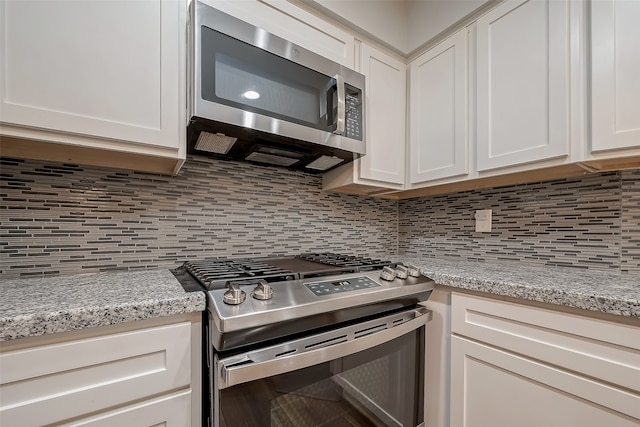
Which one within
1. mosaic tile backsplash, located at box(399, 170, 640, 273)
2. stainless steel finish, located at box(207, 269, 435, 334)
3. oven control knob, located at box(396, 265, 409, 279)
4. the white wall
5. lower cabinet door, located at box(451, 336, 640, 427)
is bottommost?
lower cabinet door, located at box(451, 336, 640, 427)

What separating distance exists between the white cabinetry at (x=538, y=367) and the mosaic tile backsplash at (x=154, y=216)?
85cm

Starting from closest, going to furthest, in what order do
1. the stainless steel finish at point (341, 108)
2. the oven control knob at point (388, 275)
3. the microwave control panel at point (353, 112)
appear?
the oven control knob at point (388, 275) < the stainless steel finish at point (341, 108) < the microwave control panel at point (353, 112)

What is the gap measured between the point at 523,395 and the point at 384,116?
1275 mm

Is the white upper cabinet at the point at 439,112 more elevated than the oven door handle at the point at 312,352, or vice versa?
the white upper cabinet at the point at 439,112

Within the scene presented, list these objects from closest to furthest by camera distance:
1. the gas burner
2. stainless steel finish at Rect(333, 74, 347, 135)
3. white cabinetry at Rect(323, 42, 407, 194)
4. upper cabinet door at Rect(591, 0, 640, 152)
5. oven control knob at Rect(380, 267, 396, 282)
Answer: the gas burner
upper cabinet door at Rect(591, 0, 640, 152)
oven control knob at Rect(380, 267, 396, 282)
stainless steel finish at Rect(333, 74, 347, 135)
white cabinetry at Rect(323, 42, 407, 194)

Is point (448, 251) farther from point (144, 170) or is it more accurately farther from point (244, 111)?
point (144, 170)

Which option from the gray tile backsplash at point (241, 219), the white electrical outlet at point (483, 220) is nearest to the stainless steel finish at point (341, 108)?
the gray tile backsplash at point (241, 219)

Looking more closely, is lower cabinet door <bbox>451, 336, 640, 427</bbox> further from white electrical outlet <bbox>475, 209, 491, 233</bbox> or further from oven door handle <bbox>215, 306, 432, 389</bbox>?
white electrical outlet <bbox>475, 209, 491, 233</bbox>

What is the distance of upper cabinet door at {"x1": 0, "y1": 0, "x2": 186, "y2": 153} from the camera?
0.70 m

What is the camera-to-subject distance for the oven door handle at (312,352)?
0.62m

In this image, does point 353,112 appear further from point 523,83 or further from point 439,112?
point 523,83

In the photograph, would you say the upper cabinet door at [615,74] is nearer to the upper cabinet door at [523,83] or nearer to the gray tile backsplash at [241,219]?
the upper cabinet door at [523,83]

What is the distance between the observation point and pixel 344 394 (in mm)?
830

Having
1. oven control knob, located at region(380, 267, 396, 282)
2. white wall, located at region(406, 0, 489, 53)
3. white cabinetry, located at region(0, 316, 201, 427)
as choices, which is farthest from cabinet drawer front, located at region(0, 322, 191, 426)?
white wall, located at region(406, 0, 489, 53)
